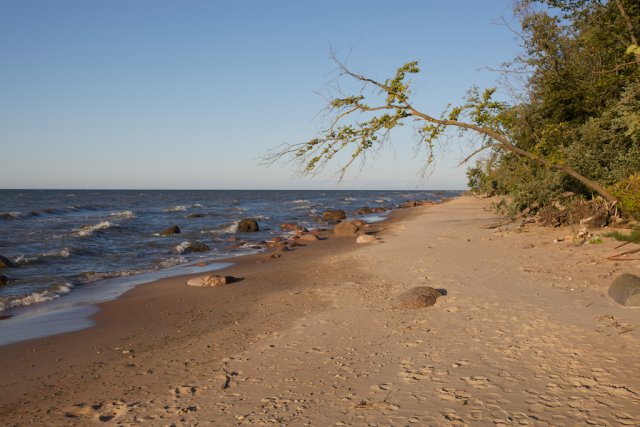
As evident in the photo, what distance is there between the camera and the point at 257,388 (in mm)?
5621

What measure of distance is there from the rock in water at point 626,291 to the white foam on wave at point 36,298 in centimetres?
1343

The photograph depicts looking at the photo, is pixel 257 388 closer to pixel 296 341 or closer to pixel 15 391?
pixel 296 341

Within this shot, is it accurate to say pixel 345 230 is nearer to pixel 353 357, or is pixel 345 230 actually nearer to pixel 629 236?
pixel 629 236

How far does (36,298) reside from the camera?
11.7 metres

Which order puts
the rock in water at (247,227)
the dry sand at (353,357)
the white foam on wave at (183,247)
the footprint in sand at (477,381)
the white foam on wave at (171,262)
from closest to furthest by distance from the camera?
1. the dry sand at (353,357)
2. the footprint in sand at (477,381)
3. the white foam on wave at (171,262)
4. the white foam on wave at (183,247)
5. the rock in water at (247,227)

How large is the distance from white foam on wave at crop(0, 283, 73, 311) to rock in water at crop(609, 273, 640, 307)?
529 inches

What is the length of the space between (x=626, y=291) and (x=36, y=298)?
1379 centimetres

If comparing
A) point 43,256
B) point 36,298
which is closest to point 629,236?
point 36,298

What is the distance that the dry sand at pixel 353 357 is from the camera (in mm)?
4883

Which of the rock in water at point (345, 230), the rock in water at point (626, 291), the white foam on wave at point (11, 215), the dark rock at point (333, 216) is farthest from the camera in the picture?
the white foam on wave at point (11, 215)

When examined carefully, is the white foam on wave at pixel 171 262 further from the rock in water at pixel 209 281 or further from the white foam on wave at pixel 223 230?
the white foam on wave at pixel 223 230

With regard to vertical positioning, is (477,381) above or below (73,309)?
above

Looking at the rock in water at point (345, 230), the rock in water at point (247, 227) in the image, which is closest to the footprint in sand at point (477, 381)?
the rock in water at point (345, 230)

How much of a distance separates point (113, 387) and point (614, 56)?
17.8m
